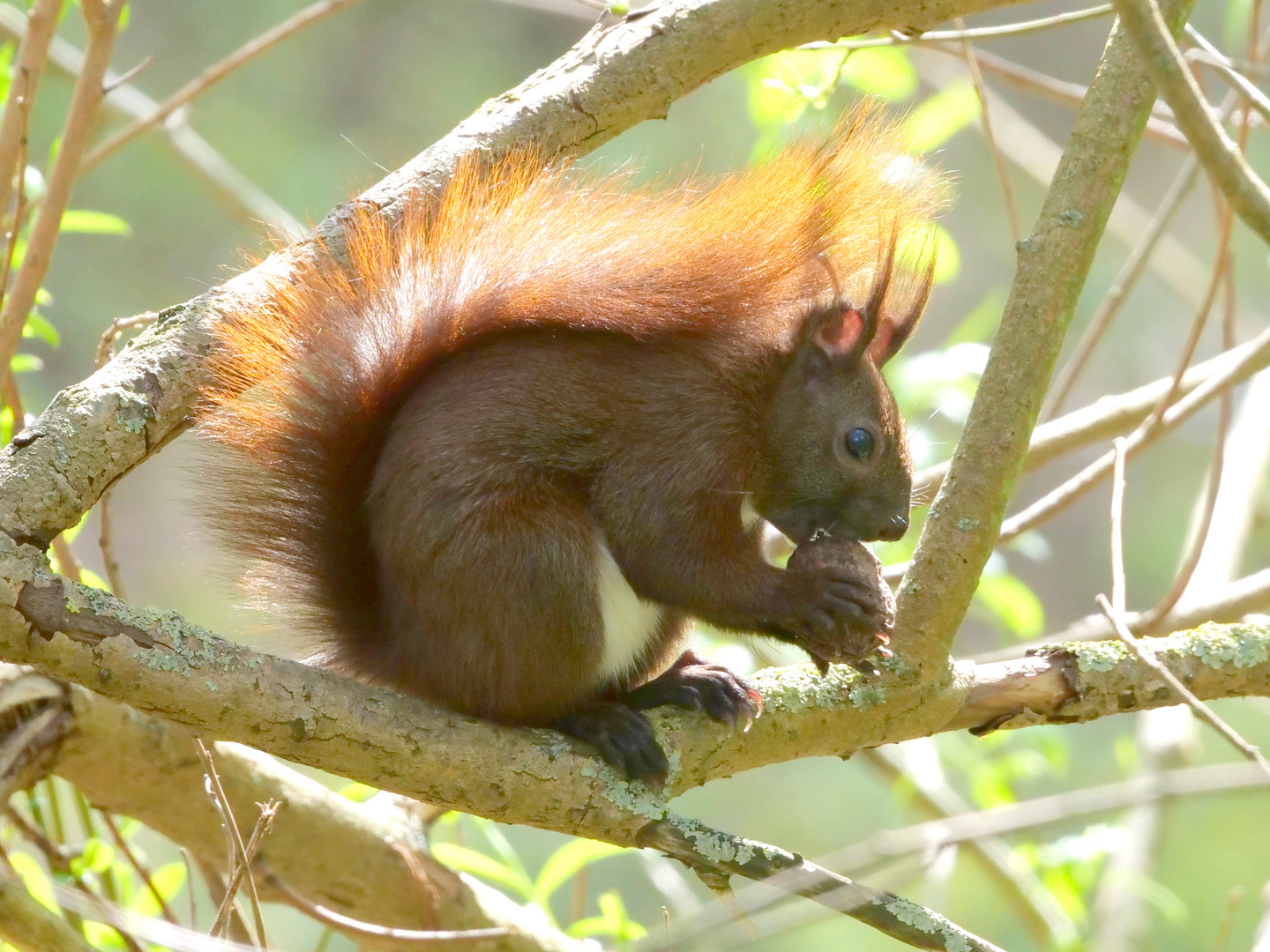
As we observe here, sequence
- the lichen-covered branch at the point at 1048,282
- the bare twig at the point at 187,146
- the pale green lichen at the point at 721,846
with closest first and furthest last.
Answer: the pale green lichen at the point at 721,846 → the lichen-covered branch at the point at 1048,282 → the bare twig at the point at 187,146

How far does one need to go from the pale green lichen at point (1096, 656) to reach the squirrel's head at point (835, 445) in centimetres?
43

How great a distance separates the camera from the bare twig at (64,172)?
2.00 m

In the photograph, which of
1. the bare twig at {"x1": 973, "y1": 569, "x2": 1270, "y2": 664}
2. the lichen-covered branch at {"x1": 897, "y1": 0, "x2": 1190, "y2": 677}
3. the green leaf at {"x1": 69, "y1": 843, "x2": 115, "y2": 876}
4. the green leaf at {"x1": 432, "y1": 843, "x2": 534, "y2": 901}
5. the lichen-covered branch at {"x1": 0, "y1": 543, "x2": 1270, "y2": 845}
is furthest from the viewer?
the bare twig at {"x1": 973, "y1": 569, "x2": 1270, "y2": 664}

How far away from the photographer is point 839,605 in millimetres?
2113

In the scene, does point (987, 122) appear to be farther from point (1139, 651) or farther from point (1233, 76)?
point (1139, 651)

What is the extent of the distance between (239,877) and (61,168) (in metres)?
1.08

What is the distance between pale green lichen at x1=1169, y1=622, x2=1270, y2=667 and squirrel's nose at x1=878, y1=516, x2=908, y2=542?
502 mm

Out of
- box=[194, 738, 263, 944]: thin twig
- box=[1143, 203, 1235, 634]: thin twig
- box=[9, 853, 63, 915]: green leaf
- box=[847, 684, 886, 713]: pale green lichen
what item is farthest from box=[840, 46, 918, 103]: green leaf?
box=[9, 853, 63, 915]: green leaf

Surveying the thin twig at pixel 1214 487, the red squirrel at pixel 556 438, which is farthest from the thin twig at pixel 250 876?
the thin twig at pixel 1214 487

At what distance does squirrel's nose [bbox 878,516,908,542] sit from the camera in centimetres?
248

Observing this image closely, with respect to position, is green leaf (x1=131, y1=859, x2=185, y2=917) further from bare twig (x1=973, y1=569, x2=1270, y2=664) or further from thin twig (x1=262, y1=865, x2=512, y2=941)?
bare twig (x1=973, y1=569, x2=1270, y2=664)

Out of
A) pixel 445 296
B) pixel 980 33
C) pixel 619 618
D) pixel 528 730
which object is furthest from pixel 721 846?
pixel 980 33

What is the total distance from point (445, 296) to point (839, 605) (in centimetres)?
80

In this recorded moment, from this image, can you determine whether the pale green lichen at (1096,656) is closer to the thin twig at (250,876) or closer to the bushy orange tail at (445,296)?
the bushy orange tail at (445,296)
